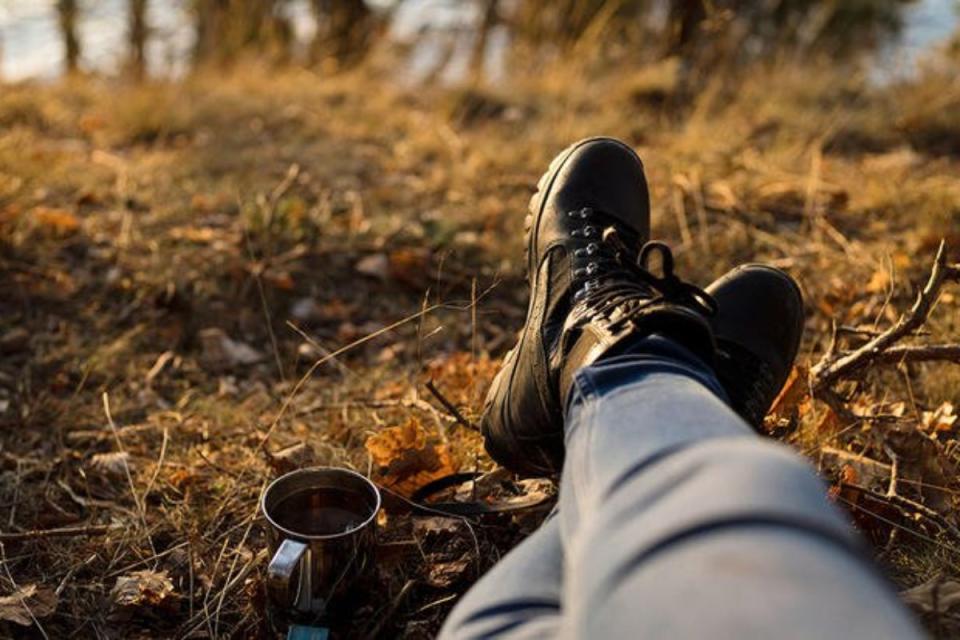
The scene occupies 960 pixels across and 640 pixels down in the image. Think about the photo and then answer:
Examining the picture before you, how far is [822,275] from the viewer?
2.49 meters

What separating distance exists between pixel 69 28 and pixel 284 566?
8549 mm

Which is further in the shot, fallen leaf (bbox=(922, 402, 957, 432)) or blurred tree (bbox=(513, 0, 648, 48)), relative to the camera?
blurred tree (bbox=(513, 0, 648, 48))

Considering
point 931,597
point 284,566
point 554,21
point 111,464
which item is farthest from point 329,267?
point 554,21

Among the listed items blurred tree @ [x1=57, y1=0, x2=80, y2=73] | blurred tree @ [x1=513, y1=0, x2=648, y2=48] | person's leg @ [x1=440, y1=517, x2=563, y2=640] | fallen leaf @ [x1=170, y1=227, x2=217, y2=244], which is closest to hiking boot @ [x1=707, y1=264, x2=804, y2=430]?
person's leg @ [x1=440, y1=517, x2=563, y2=640]

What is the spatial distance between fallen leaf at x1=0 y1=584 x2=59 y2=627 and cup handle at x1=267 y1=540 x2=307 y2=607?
406 millimetres

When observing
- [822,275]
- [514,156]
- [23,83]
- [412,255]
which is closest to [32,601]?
[412,255]

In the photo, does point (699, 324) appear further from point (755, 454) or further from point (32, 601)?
point (32, 601)

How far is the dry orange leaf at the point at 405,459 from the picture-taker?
158cm

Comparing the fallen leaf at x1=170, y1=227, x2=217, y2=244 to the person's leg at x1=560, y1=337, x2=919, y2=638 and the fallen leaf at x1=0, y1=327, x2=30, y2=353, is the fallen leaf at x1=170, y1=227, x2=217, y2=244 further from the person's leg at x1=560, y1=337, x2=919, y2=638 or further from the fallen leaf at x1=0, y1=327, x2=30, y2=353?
the person's leg at x1=560, y1=337, x2=919, y2=638

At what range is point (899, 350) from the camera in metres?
1.62

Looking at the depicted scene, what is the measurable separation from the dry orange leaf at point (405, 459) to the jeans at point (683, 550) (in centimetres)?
50

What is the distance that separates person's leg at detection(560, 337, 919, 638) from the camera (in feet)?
2.26

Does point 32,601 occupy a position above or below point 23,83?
above

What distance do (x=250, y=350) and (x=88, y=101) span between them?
2.49 meters
